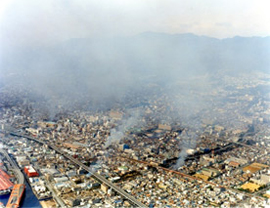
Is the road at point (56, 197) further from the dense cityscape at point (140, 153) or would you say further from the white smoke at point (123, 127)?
the white smoke at point (123, 127)

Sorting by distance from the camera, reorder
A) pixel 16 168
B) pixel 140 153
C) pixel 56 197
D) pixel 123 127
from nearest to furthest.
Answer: pixel 56 197 < pixel 16 168 < pixel 140 153 < pixel 123 127

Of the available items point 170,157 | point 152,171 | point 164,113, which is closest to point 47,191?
point 152,171

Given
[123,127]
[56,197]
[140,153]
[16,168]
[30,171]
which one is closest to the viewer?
[56,197]

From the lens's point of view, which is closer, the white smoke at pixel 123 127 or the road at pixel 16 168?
the road at pixel 16 168

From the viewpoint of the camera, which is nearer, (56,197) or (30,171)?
(56,197)

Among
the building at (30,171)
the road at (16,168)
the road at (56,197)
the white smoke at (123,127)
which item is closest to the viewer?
the road at (56,197)

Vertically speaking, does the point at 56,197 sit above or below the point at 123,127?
below

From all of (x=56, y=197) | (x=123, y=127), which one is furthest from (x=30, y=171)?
(x=123, y=127)

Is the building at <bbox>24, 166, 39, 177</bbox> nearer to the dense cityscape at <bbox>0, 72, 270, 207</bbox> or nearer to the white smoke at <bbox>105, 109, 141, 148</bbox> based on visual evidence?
the dense cityscape at <bbox>0, 72, 270, 207</bbox>

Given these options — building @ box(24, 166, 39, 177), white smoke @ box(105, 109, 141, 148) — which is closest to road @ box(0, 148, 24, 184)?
building @ box(24, 166, 39, 177)

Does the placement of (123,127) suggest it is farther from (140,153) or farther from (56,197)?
(56,197)

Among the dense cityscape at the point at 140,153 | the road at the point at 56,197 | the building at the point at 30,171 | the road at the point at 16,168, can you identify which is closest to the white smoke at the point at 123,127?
the dense cityscape at the point at 140,153
